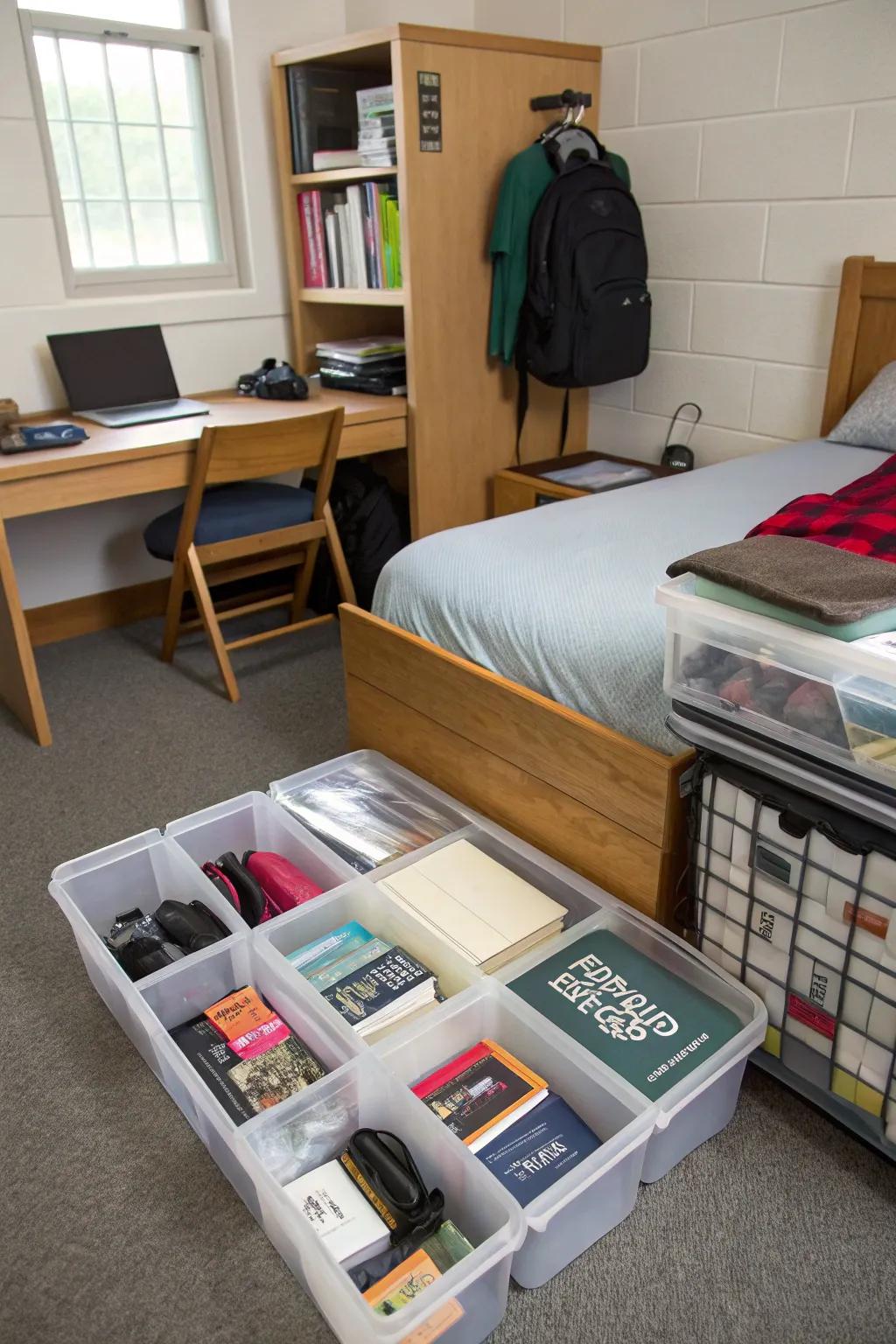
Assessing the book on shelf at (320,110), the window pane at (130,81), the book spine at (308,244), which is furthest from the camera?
the book spine at (308,244)

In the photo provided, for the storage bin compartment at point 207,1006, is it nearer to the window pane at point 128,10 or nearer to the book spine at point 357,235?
the book spine at point 357,235

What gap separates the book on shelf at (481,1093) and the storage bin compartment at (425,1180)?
0.18ft

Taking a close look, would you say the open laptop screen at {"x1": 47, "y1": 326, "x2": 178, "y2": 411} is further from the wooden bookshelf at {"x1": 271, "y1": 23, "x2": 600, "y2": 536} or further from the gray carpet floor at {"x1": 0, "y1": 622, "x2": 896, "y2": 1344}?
the gray carpet floor at {"x1": 0, "y1": 622, "x2": 896, "y2": 1344}

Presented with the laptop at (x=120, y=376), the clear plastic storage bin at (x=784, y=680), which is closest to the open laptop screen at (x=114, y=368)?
the laptop at (x=120, y=376)

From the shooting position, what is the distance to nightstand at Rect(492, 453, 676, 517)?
2.82 meters

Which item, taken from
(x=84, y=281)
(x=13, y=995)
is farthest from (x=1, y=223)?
(x=13, y=995)

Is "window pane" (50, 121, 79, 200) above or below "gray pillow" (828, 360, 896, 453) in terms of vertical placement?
above

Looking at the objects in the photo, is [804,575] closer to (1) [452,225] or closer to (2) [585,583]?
(2) [585,583]

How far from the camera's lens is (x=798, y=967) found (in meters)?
1.30

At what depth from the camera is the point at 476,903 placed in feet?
5.23

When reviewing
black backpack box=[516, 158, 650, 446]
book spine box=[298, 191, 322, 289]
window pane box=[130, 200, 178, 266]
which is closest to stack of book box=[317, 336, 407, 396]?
book spine box=[298, 191, 322, 289]

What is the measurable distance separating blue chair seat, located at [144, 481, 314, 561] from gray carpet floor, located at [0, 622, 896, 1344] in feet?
3.90

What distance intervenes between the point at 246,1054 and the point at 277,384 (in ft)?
7.26

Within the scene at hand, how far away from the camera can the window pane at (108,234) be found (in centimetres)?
297
